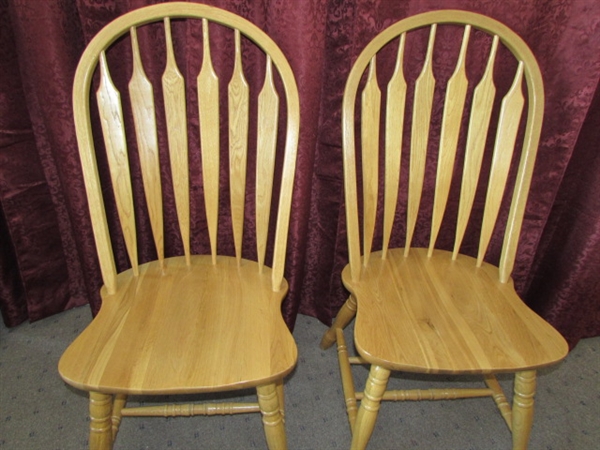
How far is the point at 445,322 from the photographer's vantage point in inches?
36.1

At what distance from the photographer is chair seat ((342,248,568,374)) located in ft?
2.71

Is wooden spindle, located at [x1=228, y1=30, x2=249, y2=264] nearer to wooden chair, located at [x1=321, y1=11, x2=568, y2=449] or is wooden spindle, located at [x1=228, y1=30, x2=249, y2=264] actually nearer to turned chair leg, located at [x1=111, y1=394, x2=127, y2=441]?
wooden chair, located at [x1=321, y1=11, x2=568, y2=449]

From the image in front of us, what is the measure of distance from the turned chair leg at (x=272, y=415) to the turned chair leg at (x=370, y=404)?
0.18m

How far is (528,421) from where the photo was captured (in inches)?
38.9

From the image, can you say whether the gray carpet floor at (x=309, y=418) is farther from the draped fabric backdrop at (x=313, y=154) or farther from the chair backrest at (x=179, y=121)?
the chair backrest at (x=179, y=121)

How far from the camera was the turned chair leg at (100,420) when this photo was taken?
2.79ft

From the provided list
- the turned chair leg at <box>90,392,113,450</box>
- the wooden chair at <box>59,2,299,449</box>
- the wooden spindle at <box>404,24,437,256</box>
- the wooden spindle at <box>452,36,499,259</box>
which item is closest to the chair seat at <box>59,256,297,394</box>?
→ the wooden chair at <box>59,2,299,449</box>

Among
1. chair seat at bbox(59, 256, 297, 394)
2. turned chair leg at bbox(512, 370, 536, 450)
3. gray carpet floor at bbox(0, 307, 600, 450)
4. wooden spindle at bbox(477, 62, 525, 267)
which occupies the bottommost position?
gray carpet floor at bbox(0, 307, 600, 450)

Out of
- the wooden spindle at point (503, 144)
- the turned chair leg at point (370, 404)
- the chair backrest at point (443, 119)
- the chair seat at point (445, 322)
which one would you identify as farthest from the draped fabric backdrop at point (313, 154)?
the turned chair leg at point (370, 404)

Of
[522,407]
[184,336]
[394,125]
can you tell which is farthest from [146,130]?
[522,407]

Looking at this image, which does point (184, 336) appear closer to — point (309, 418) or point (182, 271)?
point (182, 271)

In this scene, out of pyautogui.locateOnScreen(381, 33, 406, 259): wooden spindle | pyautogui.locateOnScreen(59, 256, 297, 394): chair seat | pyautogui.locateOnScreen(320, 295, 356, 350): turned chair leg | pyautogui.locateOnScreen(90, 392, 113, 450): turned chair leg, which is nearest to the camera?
pyautogui.locateOnScreen(59, 256, 297, 394): chair seat

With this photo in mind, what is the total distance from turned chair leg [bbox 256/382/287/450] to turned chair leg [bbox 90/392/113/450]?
33cm

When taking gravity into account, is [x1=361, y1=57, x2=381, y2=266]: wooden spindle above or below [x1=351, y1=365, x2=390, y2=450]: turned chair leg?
above
